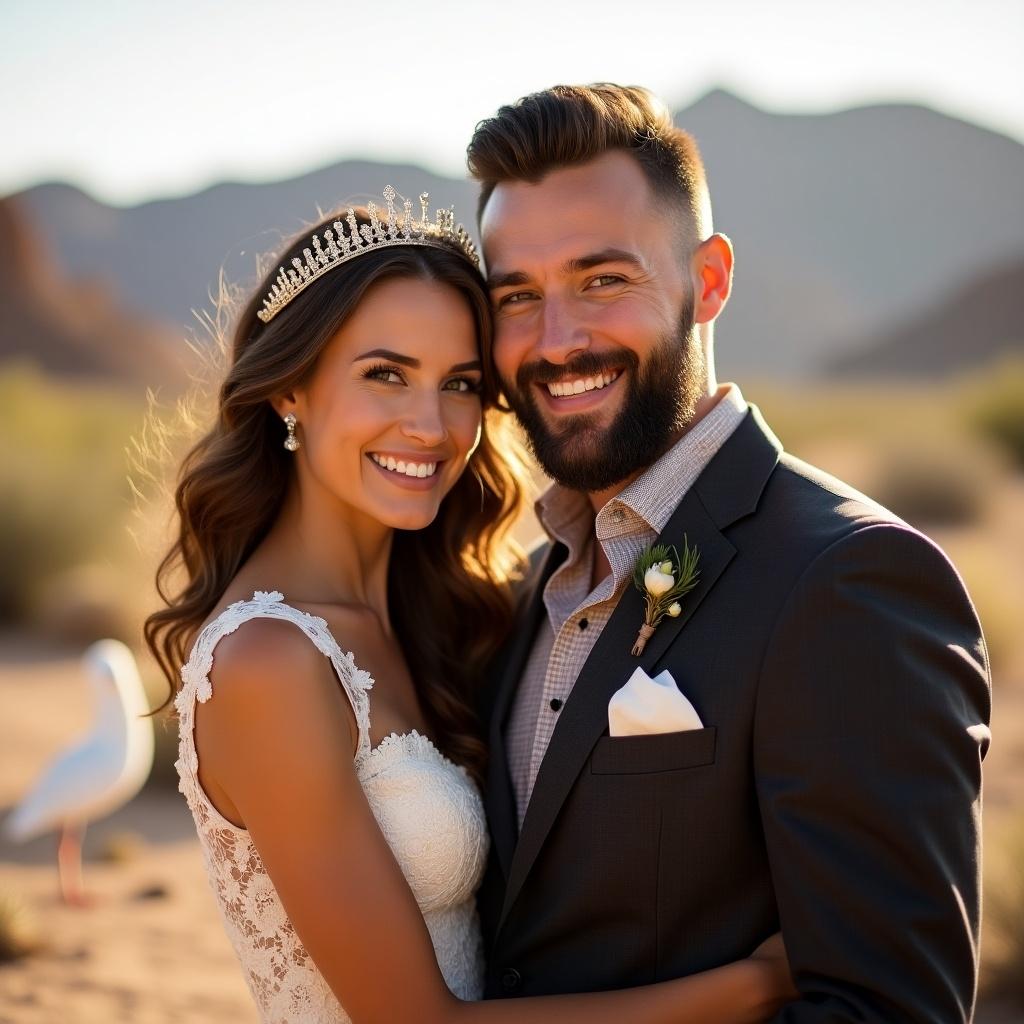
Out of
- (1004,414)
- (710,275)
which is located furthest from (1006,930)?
(1004,414)

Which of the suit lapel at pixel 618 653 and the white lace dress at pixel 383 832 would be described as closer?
the suit lapel at pixel 618 653

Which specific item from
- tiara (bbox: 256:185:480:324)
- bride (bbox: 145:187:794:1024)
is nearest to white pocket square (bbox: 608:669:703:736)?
bride (bbox: 145:187:794:1024)

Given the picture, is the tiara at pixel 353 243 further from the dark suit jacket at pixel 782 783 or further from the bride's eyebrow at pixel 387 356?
the dark suit jacket at pixel 782 783

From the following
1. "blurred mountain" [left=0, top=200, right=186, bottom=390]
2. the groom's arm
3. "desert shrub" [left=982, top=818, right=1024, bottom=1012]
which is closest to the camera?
the groom's arm

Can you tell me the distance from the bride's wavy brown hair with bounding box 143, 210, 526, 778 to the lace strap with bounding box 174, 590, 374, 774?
34 centimetres

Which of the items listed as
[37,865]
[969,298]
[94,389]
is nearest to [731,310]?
[969,298]

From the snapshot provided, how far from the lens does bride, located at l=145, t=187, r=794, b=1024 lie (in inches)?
97.5

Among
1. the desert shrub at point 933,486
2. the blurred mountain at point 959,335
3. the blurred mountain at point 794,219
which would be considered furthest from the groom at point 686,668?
the blurred mountain at point 794,219

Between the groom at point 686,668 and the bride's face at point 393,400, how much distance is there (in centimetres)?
18

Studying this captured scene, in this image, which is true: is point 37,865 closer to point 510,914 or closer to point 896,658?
point 510,914

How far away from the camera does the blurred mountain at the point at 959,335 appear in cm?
5722

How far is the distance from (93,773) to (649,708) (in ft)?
15.1

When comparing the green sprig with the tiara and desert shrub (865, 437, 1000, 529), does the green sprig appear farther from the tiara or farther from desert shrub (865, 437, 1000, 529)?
desert shrub (865, 437, 1000, 529)

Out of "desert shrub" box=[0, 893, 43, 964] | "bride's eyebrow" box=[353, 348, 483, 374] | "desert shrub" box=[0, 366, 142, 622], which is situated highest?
"bride's eyebrow" box=[353, 348, 483, 374]
